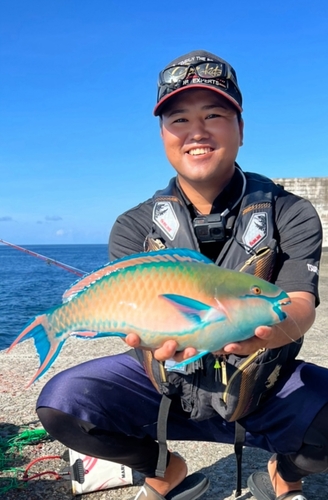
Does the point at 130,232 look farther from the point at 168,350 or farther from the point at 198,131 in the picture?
the point at 168,350

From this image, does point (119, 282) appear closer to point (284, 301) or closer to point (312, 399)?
point (284, 301)

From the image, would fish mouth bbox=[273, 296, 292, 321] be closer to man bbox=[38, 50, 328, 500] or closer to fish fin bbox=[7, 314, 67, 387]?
man bbox=[38, 50, 328, 500]

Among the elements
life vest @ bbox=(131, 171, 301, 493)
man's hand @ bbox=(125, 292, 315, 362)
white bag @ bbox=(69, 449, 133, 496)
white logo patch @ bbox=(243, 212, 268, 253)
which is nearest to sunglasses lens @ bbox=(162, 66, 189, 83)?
life vest @ bbox=(131, 171, 301, 493)

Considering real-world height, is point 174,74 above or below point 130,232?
above

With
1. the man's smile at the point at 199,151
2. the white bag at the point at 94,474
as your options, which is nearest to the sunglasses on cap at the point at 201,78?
the man's smile at the point at 199,151

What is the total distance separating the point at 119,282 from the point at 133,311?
150mm

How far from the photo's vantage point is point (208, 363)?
2633 millimetres

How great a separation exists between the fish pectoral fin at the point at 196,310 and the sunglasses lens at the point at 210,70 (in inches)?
60.3

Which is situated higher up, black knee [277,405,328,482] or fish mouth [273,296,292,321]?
fish mouth [273,296,292,321]

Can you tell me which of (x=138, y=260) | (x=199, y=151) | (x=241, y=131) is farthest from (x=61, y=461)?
(x=241, y=131)

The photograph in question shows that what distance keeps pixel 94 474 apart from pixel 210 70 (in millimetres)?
2621

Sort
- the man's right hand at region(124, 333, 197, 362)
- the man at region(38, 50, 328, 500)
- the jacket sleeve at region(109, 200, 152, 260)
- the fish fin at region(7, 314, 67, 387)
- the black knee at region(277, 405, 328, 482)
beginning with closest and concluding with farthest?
the man's right hand at region(124, 333, 197, 362) → the fish fin at region(7, 314, 67, 387) → the black knee at region(277, 405, 328, 482) → the man at region(38, 50, 328, 500) → the jacket sleeve at region(109, 200, 152, 260)

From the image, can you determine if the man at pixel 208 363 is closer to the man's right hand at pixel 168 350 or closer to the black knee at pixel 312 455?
the black knee at pixel 312 455

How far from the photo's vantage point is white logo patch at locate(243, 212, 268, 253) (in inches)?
106
